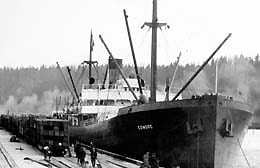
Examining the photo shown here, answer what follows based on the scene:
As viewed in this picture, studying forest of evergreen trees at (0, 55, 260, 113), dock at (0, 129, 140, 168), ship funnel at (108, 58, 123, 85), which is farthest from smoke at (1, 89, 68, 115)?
dock at (0, 129, 140, 168)

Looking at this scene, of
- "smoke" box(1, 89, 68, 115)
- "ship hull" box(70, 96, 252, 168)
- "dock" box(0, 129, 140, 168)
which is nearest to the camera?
"ship hull" box(70, 96, 252, 168)

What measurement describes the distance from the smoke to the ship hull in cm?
10349

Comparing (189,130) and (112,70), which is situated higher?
(112,70)

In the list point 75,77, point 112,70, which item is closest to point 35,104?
point 75,77

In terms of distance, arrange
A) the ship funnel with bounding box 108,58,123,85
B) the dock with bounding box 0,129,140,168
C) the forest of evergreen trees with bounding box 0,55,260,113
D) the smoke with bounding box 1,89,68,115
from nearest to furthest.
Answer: the dock with bounding box 0,129,140,168, the ship funnel with bounding box 108,58,123,85, the forest of evergreen trees with bounding box 0,55,260,113, the smoke with bounding box 1,89,68,115

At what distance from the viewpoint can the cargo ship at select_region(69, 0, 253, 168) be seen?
2572 centimetres

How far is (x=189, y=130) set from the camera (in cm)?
2628

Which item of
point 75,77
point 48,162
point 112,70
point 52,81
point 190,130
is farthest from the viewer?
point 52,81

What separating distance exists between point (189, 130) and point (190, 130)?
0.06 meters

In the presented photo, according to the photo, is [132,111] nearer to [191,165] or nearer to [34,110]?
[191,165]

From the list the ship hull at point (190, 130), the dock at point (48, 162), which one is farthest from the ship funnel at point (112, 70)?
the ship hull at point (190, 130)

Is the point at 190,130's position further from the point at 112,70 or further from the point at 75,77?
the point at 75,77

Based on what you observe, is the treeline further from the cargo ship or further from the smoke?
the cargo ship

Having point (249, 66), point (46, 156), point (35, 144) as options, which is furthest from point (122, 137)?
point (249, 66)
